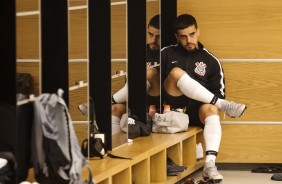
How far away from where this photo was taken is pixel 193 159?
23.2ft

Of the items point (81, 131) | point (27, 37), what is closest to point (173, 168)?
point (81, 131)

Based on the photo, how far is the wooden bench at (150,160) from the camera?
518cm

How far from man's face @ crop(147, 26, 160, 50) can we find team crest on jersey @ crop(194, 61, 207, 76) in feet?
1.08

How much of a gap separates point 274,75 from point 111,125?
2015 mm

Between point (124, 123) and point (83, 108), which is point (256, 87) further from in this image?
point (83, 108)

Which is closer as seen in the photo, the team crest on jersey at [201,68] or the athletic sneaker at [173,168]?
the athletic sneaker at [173,168]

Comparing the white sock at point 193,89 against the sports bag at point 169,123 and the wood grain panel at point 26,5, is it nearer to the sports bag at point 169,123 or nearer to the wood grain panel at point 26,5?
the sports bag at point 169,123

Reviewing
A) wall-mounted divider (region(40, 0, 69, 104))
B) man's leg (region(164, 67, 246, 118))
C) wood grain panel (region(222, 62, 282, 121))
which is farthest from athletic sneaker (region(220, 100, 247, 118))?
wall-mounted divider (region(40, 0, 69, 104))

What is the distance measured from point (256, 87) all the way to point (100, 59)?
2.05m

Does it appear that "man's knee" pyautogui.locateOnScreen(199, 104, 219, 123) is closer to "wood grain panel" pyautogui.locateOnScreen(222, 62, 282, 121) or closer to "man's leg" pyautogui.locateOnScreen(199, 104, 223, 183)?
"man's leg" pyautogui.locateOnScreen(199, 104, 223, 183)

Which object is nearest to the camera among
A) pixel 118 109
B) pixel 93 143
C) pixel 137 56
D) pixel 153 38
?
pixel 93 143

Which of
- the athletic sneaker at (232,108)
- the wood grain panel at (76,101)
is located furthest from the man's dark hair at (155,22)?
the wood grain panel at (76,101)

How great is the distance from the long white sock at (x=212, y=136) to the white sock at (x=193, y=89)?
0.51 ft

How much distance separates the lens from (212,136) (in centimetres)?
687
